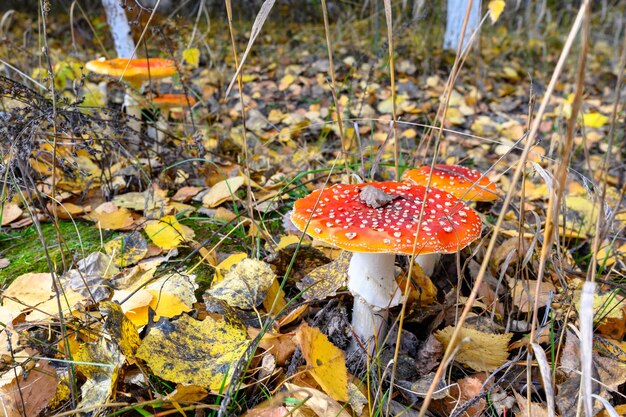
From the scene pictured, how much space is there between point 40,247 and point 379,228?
130 centimetres

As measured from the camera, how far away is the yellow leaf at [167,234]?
69.0 inches

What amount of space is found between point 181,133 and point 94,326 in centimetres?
188

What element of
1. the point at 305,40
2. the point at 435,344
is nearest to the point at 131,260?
the point at 435,344

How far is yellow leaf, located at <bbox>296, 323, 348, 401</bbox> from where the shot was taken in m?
1.22

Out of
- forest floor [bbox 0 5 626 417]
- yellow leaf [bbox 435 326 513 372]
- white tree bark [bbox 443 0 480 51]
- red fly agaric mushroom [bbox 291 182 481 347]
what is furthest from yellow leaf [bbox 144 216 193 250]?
white tree bark [bbox 443 0 480 51]

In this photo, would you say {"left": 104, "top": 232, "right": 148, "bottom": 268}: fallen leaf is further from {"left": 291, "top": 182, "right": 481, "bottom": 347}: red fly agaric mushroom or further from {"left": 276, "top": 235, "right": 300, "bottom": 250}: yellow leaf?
{"left": 291, "top": 182, "right": 481, "bottom": 347}: red fly agaric mushroom

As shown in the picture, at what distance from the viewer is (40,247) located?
177cm

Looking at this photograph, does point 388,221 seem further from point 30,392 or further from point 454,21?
point 454,21

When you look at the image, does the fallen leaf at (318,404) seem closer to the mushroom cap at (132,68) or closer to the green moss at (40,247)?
the green moss at (40,247)

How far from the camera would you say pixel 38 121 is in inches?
62.7

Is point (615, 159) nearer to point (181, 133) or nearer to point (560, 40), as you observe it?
point (181, 133)

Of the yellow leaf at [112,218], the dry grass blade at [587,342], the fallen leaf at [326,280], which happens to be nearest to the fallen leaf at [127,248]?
the yellow leaf at [112,218]

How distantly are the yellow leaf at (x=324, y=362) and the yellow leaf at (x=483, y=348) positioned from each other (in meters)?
0.36

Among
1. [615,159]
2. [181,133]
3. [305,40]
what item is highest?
[305,40]
